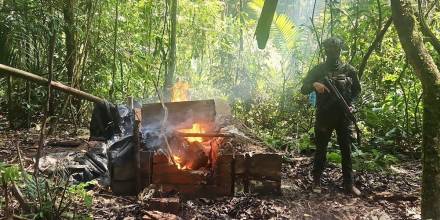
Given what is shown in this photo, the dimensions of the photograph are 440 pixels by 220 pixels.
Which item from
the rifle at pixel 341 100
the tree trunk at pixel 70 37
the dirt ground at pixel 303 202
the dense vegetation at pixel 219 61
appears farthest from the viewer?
the tree trunk at pixel 70 37

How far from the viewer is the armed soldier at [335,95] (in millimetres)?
5648

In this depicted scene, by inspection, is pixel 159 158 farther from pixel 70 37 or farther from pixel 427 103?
pixel 70 37

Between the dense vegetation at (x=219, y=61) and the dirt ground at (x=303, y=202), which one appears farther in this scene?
the dense vegetation at (x=219, y=61)

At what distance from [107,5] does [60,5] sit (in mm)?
1059

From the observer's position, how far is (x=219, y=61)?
43.3ft

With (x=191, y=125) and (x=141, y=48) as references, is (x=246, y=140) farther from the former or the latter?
(x=141, y=48)

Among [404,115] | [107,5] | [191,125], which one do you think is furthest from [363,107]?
[107,5]

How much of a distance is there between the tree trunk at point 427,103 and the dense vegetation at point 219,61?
9.02 feet

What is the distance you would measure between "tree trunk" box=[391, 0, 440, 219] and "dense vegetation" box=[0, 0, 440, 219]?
108 inches

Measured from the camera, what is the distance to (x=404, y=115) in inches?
317

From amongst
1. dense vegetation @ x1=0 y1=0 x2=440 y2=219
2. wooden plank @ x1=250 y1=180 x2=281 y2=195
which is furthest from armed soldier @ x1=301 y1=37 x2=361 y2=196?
dense vegetation @ x1=0 y1=0 x2=440 y2=219

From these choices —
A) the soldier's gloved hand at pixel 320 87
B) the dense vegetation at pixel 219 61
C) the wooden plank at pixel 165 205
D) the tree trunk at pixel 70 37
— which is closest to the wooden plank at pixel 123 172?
the wooden plank at pixel 165 205

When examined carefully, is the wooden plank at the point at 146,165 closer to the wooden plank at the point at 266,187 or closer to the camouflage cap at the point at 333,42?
the wooden plank at the point at 266,187

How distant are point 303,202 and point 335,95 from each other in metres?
1.49
